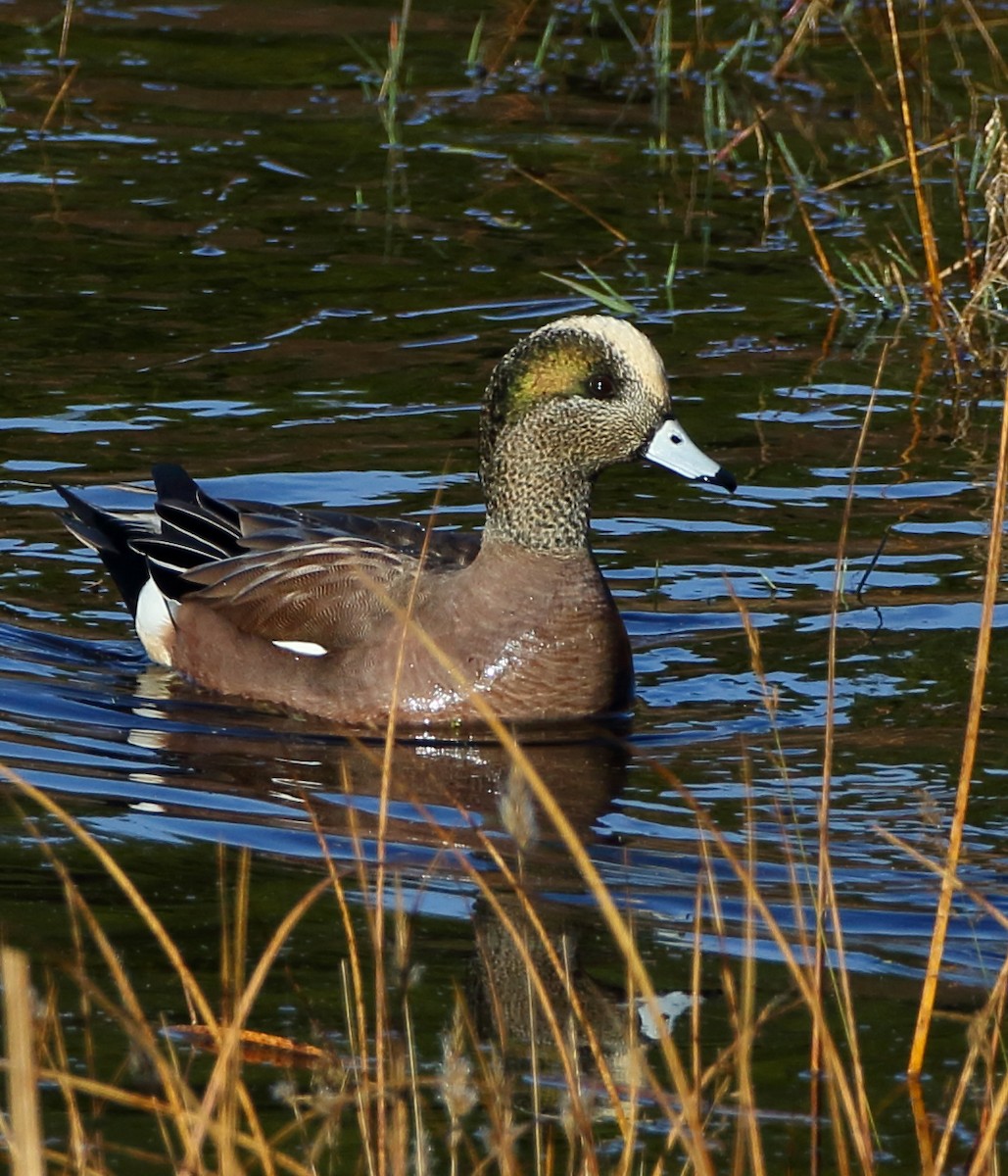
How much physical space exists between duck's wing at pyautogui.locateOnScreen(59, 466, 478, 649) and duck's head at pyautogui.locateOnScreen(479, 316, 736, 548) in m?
0.32

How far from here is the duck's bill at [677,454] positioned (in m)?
5.89

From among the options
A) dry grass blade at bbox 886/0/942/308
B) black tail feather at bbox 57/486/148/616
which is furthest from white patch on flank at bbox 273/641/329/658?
dry grass blade at bbox 886/0/942/308

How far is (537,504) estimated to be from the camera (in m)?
6.06

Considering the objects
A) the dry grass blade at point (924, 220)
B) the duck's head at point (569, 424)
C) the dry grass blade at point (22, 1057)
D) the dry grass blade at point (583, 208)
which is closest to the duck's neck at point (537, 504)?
the duck's head at point (569, 424)

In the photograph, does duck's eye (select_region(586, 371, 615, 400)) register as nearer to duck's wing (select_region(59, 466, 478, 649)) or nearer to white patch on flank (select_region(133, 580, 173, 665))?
duck's wing (select_region(59, 466, 478, 649))

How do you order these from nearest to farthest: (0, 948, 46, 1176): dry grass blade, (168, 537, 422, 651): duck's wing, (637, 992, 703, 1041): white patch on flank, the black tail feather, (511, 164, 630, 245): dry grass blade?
(0, 948, 46, 1176): dry grass blade, (637, 992, 703, 1041): white patch on flank, (168, 537, 422, 651): duck's wing, the black tail feather, (511, 164, 630, 245): dry grass blade

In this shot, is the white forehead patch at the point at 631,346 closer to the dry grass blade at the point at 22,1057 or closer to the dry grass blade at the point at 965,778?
the dry grass blade at the point at 965,778

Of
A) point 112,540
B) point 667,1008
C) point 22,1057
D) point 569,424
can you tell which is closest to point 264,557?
point 112,540

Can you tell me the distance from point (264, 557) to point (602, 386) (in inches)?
45.1

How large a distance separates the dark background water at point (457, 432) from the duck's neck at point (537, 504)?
0.54 meters

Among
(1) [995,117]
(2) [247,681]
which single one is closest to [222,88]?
(1) [995,117]

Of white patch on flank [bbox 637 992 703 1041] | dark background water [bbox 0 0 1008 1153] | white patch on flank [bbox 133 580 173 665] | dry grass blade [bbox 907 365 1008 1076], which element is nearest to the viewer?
dry grass blade [bbox 907 365 1008 1076]

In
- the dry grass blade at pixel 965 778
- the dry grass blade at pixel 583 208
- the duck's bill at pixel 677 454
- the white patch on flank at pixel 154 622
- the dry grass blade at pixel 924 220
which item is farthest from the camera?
the dry grass blade at pixel 583 208

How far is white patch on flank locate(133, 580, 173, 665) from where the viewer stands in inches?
255
